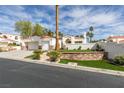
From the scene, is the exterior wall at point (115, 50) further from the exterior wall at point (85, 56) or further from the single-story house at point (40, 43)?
the single-story house at point (40, 43)

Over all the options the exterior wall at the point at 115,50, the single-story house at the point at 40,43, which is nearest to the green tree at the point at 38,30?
the single-story house at the point at 40,43

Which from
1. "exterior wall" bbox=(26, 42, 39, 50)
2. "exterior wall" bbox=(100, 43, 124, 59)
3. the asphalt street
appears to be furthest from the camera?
"exterior wall" bbox=(26, 42, 39, 50)

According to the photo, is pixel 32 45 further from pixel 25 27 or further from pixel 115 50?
pixel 115 50

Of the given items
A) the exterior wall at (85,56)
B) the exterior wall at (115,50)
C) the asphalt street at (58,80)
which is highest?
the exterior wall at (115,50)

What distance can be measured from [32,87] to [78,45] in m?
25.9

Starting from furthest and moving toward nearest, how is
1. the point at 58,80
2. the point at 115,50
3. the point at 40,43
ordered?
the point at 40,43 → the point at 115,50 → the point at 58,80

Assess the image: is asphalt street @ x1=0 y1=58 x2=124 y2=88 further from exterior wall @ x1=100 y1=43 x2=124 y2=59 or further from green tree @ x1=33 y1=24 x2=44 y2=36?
green tree @ x1=33 y1=24 x2=44 y2=36

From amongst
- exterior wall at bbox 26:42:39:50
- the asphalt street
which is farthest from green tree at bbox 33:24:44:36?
the asphalt street

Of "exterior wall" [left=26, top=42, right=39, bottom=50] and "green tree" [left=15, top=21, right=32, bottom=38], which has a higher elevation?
"green tree" [left=15, top=21, right=32, bottom=38]

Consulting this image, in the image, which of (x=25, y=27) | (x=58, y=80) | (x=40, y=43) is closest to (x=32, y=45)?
(x=40, y=43)

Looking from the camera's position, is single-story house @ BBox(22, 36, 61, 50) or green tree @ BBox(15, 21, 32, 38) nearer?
single-story house @ BBox(22, 36, 61, 50)

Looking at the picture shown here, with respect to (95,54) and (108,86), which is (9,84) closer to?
(108,86)

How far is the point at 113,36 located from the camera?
57906 millimetres
